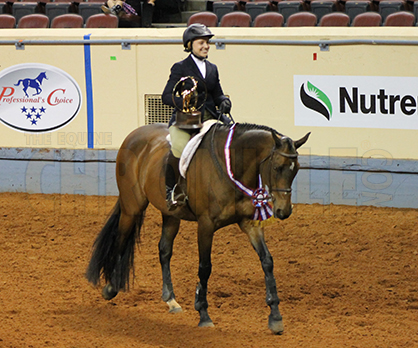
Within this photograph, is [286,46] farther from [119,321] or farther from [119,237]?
[119,321]

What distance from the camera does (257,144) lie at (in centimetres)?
531

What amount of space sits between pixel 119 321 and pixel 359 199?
5.21m

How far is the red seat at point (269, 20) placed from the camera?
459 inches

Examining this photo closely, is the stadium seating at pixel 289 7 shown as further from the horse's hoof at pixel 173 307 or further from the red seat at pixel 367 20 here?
the horse's hoof at pixel 173 307

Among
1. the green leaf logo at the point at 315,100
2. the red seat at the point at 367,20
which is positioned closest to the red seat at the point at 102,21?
the green leaf logo at the point at 315,100

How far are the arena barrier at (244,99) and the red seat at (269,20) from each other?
177 cm

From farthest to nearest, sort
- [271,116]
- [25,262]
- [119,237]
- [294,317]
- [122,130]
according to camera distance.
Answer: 1. [122,130]
2. [271,116]
3. [25,262]
4. [119,237]
5. [294,317]

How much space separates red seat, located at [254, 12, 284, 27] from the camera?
11.6m

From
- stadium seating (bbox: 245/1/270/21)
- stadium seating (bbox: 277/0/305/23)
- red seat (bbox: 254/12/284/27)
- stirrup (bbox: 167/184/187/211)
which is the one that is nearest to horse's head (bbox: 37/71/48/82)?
red seat (bbox: 254/12/284/27)

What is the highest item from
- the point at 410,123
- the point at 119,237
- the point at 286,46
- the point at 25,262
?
the point at 286,46

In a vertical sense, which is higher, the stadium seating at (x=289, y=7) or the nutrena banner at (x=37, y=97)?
the stadium seating at (x=289, y=7)

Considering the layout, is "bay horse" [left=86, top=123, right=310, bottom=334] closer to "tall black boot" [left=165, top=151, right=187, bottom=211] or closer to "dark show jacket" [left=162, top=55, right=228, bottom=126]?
"tall black boot" [left=165, top=151, right=187, bottom=211]

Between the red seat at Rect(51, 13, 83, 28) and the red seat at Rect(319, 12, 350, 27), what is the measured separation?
4.92 metres

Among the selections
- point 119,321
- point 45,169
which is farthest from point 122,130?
point 119,321
